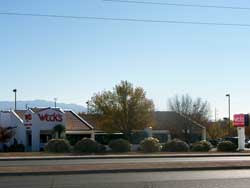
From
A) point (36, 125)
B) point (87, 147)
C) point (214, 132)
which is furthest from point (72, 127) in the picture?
point (214, 132)

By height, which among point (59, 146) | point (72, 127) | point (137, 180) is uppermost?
point (72, 127)

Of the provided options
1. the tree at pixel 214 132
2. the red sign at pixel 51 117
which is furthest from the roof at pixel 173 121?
the red sign at pixel 51 117

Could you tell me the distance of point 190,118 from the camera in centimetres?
7838

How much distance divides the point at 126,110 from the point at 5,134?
1416 centimetres

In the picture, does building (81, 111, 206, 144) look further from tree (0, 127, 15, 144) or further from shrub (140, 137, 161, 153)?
shrub (140, 137, 161, 153)

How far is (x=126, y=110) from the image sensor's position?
211 feet

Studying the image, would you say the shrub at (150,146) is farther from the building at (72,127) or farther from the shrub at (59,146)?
the building at (72,127)

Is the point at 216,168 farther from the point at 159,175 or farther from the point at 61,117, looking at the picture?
the point at 61,117

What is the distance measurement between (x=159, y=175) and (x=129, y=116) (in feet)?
138

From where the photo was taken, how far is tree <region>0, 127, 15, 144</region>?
63.4 meters

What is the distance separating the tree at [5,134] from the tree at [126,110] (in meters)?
10.7

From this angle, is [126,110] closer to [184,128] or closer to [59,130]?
[59,130]

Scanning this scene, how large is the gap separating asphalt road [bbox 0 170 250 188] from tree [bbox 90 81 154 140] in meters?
41.1

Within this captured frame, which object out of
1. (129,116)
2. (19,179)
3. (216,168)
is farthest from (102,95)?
(19,179)
